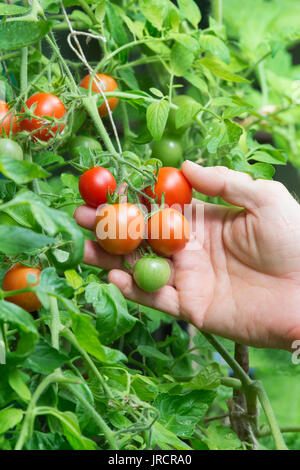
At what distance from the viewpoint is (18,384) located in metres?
0.57

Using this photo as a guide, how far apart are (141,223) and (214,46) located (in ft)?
1.31

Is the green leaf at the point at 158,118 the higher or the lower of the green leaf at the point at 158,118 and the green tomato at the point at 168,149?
the higher

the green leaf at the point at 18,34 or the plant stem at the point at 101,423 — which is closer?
the plant stem at the point at 101,423

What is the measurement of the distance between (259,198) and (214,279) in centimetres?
18

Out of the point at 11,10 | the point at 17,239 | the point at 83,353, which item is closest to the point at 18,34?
the point at 11,10

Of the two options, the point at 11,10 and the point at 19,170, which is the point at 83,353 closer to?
the point at 19,170

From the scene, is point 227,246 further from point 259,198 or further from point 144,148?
point 144,148

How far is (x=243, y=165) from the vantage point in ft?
3.04

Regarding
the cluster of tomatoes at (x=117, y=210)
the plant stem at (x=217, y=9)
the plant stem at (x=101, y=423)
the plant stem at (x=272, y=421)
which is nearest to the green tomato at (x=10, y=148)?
the cluster of tomatoes at (x=117, y=210)

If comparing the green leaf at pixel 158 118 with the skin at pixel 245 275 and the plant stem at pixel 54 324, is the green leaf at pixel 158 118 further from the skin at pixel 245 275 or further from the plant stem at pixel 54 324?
the plant stem at pixel 54 324

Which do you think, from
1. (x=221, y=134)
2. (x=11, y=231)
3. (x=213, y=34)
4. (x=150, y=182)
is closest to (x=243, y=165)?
(x=221, y=134)

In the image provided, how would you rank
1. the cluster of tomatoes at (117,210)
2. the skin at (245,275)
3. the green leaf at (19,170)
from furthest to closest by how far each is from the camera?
1. the skin at (245,275)
2. the cluster of tomatoes at (117,210)
3. the green leaf at (19,170)

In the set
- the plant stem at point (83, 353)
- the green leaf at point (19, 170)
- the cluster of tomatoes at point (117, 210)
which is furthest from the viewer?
the cluster of tomatoes at point (117, 210)

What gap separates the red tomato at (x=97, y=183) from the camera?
79cm
